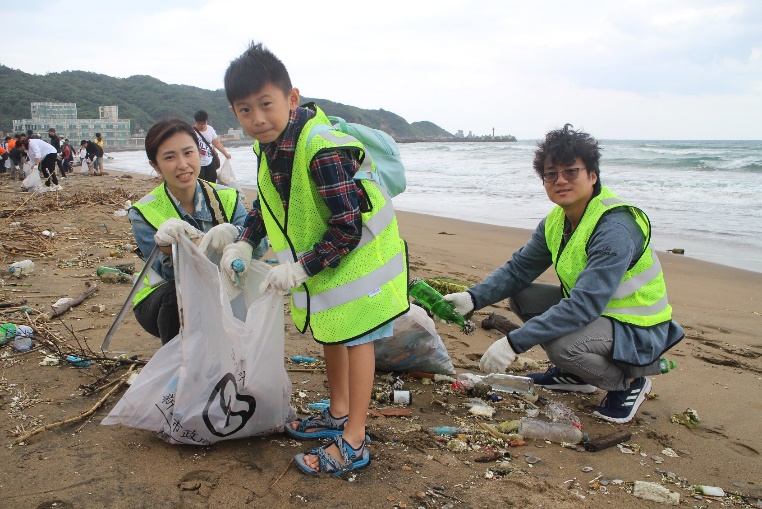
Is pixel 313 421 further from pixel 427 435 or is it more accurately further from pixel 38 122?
pixel 38 122

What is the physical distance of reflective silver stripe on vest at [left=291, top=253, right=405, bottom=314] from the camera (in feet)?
6.70

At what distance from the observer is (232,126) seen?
266 ft

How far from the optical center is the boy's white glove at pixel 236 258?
218 cm

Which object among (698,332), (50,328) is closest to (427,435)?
(50,328)

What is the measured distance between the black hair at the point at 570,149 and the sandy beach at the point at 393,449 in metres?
1.15

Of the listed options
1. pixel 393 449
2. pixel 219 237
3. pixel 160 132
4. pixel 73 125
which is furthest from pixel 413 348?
pixel 73 125

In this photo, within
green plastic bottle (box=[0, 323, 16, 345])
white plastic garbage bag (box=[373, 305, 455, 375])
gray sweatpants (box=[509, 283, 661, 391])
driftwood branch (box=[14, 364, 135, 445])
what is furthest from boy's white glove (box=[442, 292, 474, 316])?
green plastic bottle (box=[0, 323, 16, 345])

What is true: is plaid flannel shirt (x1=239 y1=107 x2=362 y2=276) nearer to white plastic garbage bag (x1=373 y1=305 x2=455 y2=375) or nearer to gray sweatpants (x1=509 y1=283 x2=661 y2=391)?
white plastic garbage bag (x1=373 y1=305 x2=455 y2=375)

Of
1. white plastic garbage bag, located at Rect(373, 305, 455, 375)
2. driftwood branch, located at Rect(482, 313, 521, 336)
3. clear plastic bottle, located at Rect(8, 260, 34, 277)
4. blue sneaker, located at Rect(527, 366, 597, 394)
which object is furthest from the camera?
clear plastic bottle, located at Rect(8, 260, 34, 277)

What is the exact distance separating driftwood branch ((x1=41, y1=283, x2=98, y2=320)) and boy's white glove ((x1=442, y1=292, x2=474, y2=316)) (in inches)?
93.3

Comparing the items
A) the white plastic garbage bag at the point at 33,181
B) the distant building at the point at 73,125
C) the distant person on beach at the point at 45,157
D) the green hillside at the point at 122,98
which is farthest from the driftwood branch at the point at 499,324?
the distant building at the point at 73,125

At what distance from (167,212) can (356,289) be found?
3.35 ft

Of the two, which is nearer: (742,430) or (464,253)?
(742,430)

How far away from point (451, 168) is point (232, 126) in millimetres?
64930
